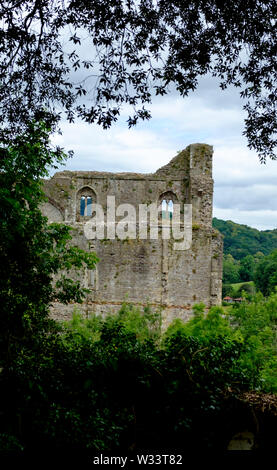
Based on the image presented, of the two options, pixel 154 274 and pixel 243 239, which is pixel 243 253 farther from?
pixel 154 274

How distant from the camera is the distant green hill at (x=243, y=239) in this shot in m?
75.3

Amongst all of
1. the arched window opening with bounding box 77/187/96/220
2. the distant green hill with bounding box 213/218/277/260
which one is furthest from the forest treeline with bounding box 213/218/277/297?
the arched window opening with bounding box 77/187/96/220

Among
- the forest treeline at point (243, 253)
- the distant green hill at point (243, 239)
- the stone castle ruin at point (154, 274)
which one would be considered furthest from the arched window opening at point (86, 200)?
the distant green hill at point (243, 239)

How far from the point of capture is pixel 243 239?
255 ft

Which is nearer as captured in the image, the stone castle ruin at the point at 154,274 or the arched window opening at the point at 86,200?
the stone castle ruin at the point at 154,274

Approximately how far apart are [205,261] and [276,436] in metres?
17.7

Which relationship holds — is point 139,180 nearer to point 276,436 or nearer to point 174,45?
point 174,45

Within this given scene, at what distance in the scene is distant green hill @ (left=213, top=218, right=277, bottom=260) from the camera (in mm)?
75312

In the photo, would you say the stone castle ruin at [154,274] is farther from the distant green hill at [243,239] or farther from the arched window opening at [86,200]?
the distant green hill at [243,239]

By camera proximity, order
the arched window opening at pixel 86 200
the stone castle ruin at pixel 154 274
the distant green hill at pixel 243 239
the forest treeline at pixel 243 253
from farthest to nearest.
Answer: the distant green hill at pixel 243 239 → the forest treeline at pixel 243 253 → the arched window opening at pixel 86 200 → the stone castle ruin at pixel 154 274

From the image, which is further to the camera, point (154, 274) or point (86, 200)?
point (86, 200)

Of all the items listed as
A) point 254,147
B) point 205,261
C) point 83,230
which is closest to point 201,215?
point 205,261

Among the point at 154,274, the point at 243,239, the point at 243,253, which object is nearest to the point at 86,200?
the point at 154,274

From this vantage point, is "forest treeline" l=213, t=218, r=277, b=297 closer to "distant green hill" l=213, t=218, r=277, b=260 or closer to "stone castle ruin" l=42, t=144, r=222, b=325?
"distant green hill" l=213, t=218, r=277, b=260
